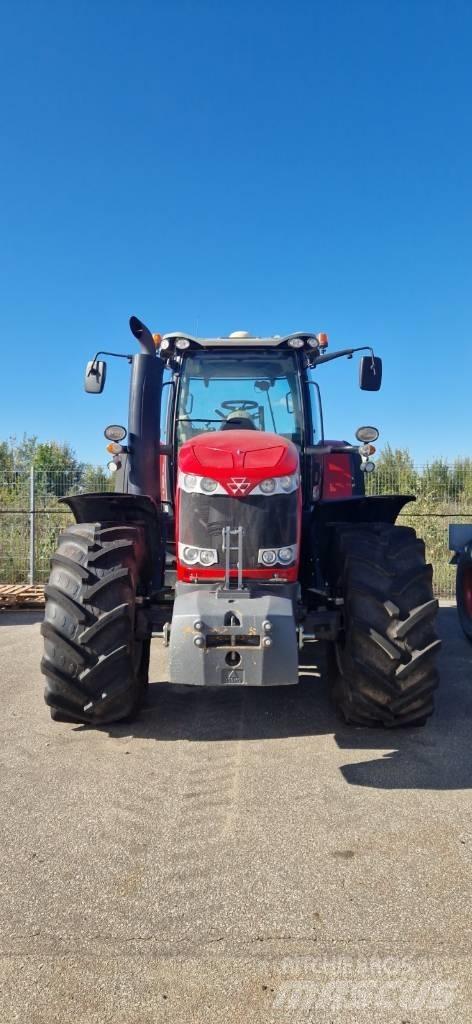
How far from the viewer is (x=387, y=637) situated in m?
3.77

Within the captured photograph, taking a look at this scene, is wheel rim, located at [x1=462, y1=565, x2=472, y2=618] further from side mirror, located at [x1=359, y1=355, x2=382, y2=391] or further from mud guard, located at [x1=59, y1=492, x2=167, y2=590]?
mud guard, located at [x1=59, y1=492, x2=167, y2=590]

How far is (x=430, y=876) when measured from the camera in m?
2.57

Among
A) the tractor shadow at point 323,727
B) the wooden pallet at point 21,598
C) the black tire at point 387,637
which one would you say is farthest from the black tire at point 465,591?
the wooden pallet at point 21,598

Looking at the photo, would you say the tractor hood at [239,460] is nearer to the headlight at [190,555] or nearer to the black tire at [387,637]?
the headlight at [190,555]

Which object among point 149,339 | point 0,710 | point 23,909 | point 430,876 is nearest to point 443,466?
point 149,339

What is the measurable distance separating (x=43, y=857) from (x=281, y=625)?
1.48m

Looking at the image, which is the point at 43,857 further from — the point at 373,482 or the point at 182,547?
the point at 373,482

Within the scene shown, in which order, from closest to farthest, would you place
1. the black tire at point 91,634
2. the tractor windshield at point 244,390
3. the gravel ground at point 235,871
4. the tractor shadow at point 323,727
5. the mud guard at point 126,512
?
the gravel ground at point 235,871
the tractor shadow at point 323,727
the black tire at point 91,634
the mud guard at point 126,512
the tractor windshield at point 244,390

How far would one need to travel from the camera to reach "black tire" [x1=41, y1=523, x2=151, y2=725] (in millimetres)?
3705

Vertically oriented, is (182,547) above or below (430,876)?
above

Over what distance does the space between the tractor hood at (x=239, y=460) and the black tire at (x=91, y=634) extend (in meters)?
0.67

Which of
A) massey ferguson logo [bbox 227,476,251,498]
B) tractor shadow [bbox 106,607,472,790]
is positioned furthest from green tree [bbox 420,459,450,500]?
massey ferguson logo [bbox 227,476,251,498]

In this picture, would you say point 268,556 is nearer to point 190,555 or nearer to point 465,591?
point 190,555

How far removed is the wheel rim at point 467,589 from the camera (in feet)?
24.0
